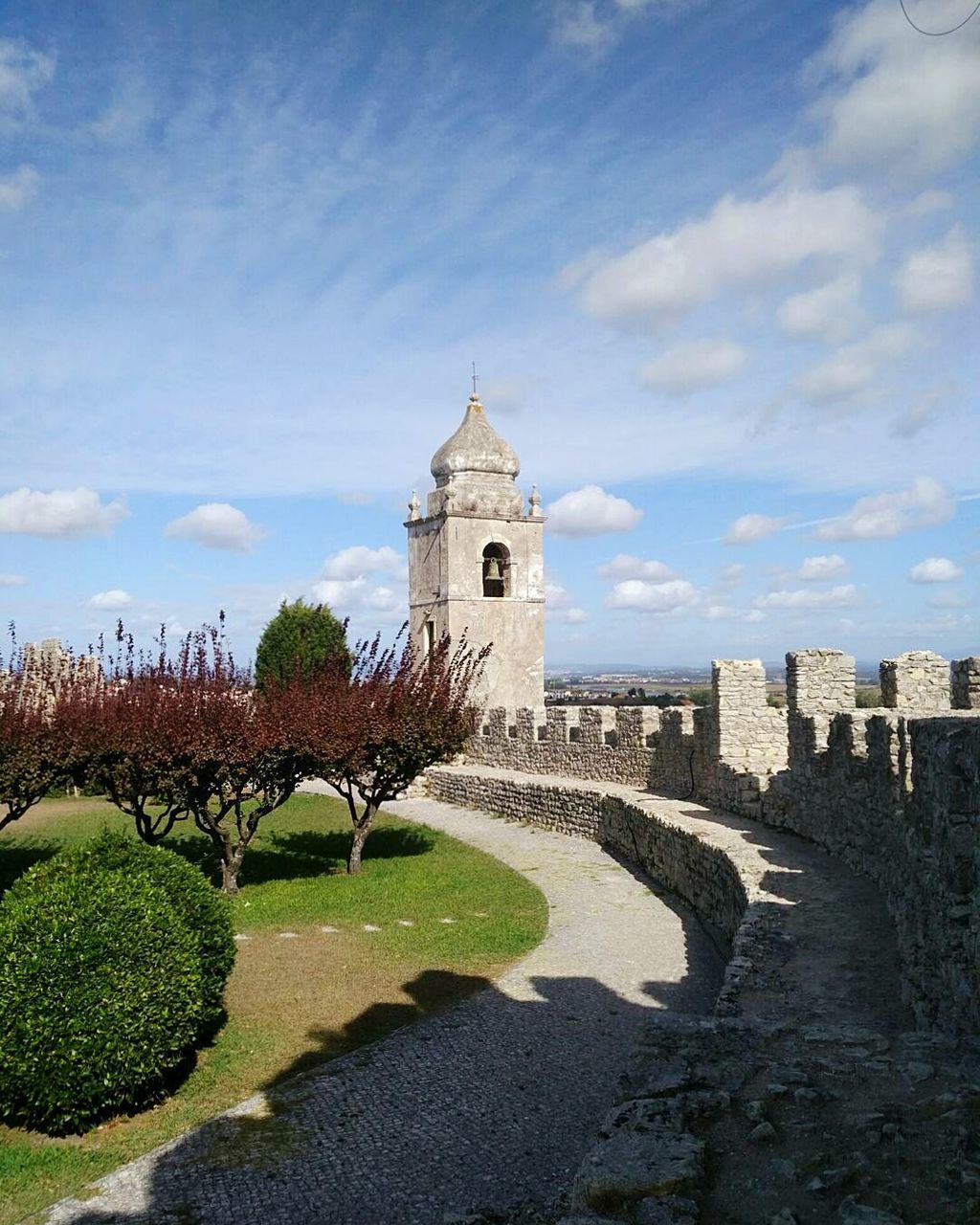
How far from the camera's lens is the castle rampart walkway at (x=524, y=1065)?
203 inches

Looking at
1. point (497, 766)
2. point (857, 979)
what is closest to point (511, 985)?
point (857, 979)

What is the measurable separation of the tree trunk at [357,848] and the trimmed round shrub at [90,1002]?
296 inches

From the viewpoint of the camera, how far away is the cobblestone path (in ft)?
16.7

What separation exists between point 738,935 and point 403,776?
27.1 ft

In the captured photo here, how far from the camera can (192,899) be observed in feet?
25.0

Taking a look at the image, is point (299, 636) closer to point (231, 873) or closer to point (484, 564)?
point (484, 564)

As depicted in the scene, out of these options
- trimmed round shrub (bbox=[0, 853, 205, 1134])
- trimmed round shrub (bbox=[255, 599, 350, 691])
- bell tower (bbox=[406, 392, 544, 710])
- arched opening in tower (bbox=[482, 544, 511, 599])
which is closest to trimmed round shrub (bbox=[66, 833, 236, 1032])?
trimmed round shrub (bbox=[0, 853, 205, 1134])

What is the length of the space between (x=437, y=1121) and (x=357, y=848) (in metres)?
8.90

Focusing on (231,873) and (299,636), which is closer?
(231,873)

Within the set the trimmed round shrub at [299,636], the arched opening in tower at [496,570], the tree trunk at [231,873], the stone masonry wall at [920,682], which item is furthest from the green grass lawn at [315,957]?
the trimmed round shrub at [299,636]

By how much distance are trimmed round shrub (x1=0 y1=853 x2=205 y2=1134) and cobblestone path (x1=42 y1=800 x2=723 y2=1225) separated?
0.66m

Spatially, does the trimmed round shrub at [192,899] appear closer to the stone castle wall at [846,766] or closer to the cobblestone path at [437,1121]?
the cobblestone path at [437,1121]

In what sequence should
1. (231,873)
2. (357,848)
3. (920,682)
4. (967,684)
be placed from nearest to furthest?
1. (967,684)
2. (920,682)
3. (231,873)
4. (357,848)

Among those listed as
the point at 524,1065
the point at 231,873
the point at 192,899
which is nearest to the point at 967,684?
the point at 524,1065
